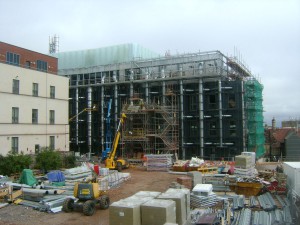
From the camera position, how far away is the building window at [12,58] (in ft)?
113

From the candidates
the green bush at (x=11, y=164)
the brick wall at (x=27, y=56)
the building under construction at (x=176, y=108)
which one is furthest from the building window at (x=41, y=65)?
the green bush at (x=11, y=164)

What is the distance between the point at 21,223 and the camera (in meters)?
15.0

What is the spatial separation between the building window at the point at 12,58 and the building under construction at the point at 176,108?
39.3ft

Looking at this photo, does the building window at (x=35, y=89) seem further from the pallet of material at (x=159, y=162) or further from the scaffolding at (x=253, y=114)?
the scaffolding at (x=253, y=114)

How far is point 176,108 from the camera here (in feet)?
130

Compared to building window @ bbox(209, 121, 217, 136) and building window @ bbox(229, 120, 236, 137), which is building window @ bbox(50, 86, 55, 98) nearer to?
building window @ bbox(209, 121, 217, 136)

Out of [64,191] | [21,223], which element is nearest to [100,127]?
[64,191]

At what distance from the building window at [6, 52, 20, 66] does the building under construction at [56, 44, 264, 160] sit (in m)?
12.0

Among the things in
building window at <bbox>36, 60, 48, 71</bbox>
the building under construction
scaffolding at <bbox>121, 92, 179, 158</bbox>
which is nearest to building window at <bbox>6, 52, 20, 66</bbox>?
building window at <bbox>36, 60, 48, 71</bbox>

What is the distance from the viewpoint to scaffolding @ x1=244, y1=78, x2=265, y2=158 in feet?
125

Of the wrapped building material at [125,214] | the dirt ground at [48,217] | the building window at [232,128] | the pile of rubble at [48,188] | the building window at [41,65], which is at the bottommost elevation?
the dirt ground at [48,217]

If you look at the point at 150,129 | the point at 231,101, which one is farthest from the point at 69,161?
the point at 231,101

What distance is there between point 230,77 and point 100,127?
1857 cm

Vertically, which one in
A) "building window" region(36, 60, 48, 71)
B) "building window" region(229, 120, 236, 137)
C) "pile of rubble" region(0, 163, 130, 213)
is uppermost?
"building window" region(36, 60, 48, 71)
